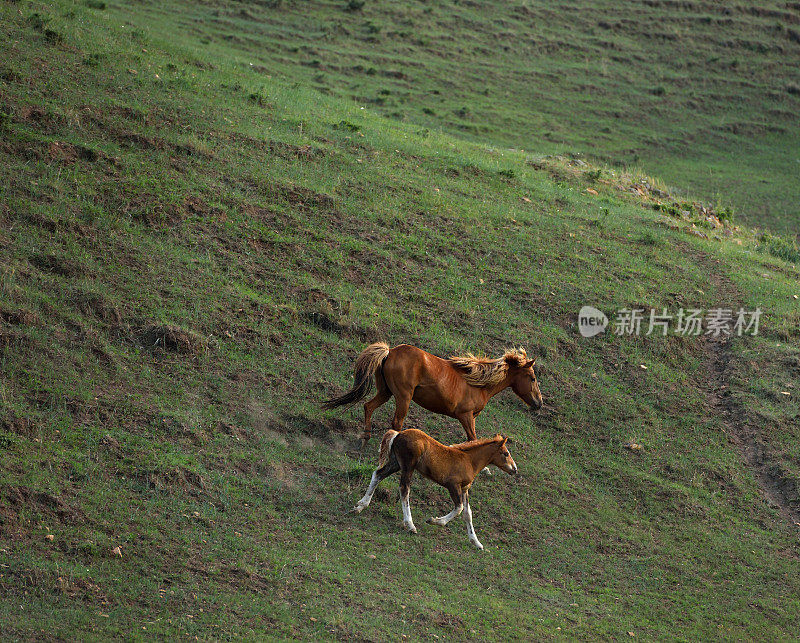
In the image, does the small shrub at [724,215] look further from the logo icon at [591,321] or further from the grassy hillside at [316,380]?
the logo icon at [591,321]

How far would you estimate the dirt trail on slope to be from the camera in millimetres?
14086

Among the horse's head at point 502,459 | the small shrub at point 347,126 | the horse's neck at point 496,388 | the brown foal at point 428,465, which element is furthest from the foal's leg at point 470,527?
the small shrub at point 347,126

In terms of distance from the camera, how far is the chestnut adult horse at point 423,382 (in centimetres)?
1234

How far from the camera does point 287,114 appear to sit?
2259cm

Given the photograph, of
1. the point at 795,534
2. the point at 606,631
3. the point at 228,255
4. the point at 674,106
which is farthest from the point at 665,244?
the point at 674,106

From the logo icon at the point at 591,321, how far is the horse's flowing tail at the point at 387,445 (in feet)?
23.8

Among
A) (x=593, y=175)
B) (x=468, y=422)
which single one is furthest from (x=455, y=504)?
(x=593, y=175)

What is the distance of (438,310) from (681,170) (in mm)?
19404

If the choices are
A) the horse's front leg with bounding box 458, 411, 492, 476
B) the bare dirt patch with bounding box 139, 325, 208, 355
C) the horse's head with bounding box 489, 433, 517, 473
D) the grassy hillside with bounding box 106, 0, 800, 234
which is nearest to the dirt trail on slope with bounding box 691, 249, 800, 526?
the horse's head with bounding box 489, 433, 517, 473

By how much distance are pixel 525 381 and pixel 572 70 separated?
90.9ft

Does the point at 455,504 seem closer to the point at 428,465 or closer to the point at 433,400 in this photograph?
the point at 428,465

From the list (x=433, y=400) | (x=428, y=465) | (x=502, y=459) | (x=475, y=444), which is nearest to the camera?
(x=428, y=465)

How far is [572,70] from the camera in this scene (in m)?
38.0

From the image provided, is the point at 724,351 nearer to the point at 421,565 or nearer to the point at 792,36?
the point at 421,565
